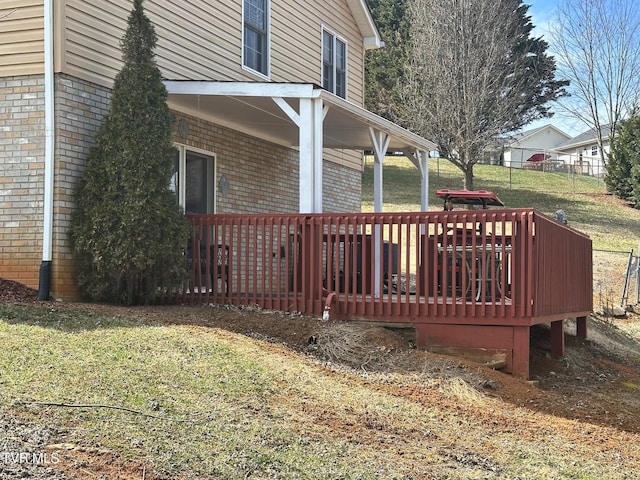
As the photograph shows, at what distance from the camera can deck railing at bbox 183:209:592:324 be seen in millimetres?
8359

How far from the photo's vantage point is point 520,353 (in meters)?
8.30

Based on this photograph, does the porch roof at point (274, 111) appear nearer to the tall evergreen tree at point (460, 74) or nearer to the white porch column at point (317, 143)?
the white porch column at point (317, 143)

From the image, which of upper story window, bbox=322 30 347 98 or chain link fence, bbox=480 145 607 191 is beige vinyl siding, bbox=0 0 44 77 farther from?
chain link fence, bbox=480 145 607 191

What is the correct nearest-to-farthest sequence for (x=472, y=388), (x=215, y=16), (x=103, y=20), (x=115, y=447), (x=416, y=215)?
(x=115, y=447) → (x=472, y=388) → (x=416, y=215) → (x=103, y=20) → (x=215, y=16)

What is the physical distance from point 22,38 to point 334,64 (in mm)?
8882

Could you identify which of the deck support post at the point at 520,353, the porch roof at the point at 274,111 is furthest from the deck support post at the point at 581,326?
the deck support post at the point at 520,353

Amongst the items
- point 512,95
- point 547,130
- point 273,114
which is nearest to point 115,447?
point 273,114

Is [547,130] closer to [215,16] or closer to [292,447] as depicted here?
[215,16]

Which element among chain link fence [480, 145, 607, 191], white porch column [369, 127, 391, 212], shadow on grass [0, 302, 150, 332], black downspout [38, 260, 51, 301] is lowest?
shadow on grass [0, 302, 150, 332]

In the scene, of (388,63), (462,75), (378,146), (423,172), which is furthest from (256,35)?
(388,63)

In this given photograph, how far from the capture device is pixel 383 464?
4.98 meters

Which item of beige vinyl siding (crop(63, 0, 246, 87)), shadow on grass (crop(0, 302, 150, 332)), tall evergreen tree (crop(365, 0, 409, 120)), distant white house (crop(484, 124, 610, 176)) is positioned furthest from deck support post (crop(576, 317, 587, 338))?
tall evergreen tree (crop(365, 0, 409, 120))

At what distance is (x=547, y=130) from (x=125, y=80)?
63467mm

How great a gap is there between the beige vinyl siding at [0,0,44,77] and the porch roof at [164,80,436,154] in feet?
6.12
